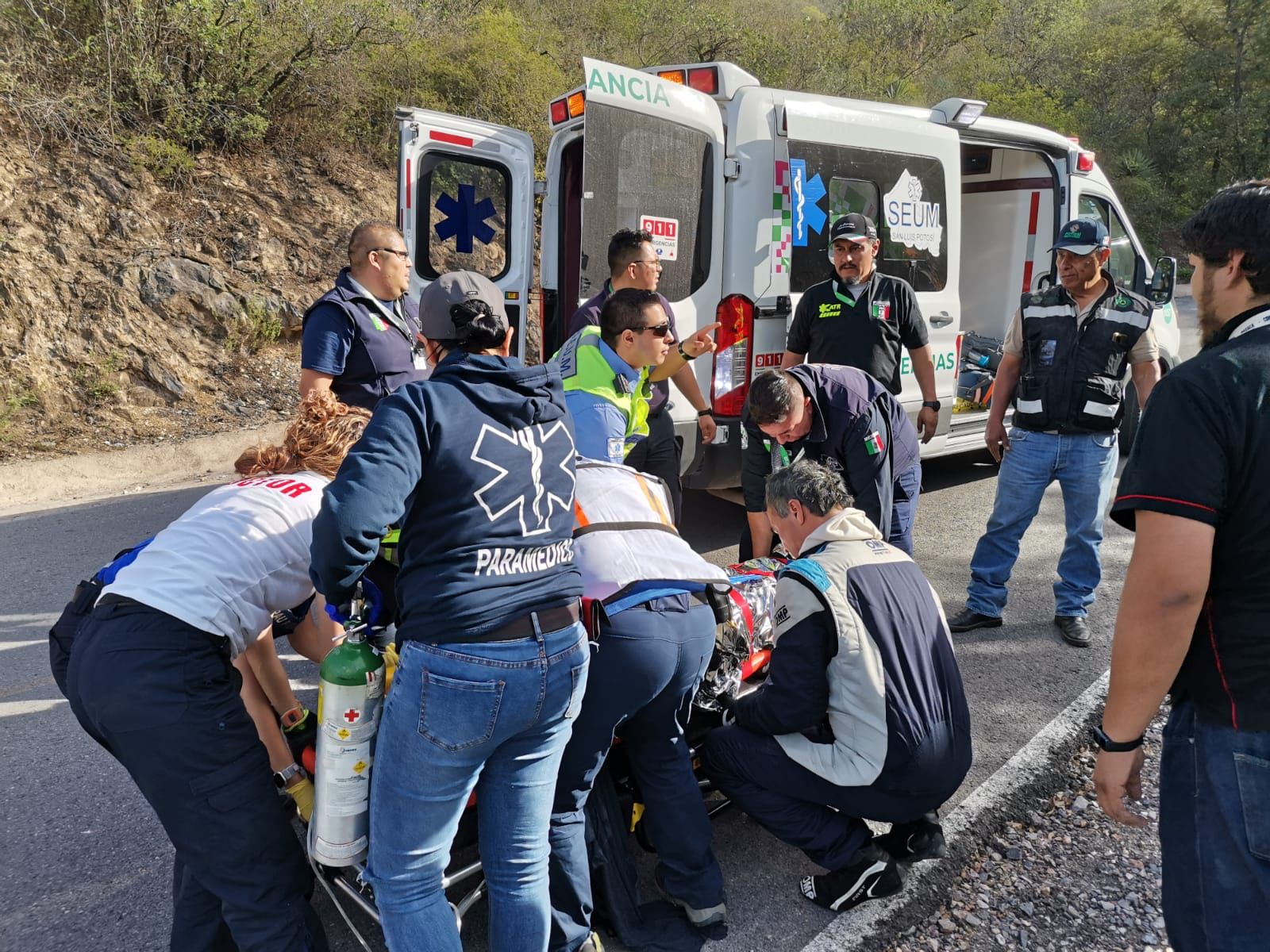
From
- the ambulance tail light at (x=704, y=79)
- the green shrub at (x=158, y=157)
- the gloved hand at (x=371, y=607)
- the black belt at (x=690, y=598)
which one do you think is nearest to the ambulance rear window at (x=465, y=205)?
the ambulance tail light at (x=704, y=79)

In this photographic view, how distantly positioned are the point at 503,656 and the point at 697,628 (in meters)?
0.63

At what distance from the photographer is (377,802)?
1.88 m

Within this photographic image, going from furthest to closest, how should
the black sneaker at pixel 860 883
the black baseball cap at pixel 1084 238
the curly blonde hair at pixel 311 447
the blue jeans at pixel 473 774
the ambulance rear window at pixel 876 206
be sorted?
the ambulance rear window at pixel 876 206, the black baseball cap at pixel 1084 238, the black sneaker at pixel 860 883, the curly blonde hair at pixel 311 447, the blue jeans at pixel 473 774

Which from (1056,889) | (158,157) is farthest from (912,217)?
(158,157)

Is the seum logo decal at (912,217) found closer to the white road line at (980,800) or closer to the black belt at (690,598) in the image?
the white road line at (980,800)

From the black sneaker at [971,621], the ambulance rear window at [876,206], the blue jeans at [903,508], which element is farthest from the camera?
the ambulance rear window at [876,206]

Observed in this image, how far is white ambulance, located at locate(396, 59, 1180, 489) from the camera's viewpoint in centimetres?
444

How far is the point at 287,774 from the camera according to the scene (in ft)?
7.44

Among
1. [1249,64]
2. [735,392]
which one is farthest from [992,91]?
[735,392]

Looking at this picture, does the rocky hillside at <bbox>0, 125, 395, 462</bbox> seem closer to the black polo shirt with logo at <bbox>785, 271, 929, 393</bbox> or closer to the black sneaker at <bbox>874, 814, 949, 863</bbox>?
the black polo shirt with logo at <bbox>785, 271, 929, 393</bbox>

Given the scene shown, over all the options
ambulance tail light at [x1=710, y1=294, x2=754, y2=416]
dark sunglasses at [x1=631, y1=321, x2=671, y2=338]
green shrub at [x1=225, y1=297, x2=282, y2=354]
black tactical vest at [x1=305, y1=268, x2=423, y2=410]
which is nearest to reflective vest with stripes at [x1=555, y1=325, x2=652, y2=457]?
dark sunglasses at [x1=631, y1=321, x2=671, y2=338]

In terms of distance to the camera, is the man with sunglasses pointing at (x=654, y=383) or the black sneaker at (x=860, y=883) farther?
the man with sunglasses pointing at (x=654, y=383)

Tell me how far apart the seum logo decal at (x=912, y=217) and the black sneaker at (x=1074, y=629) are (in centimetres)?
254

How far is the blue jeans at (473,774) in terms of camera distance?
1.82m
